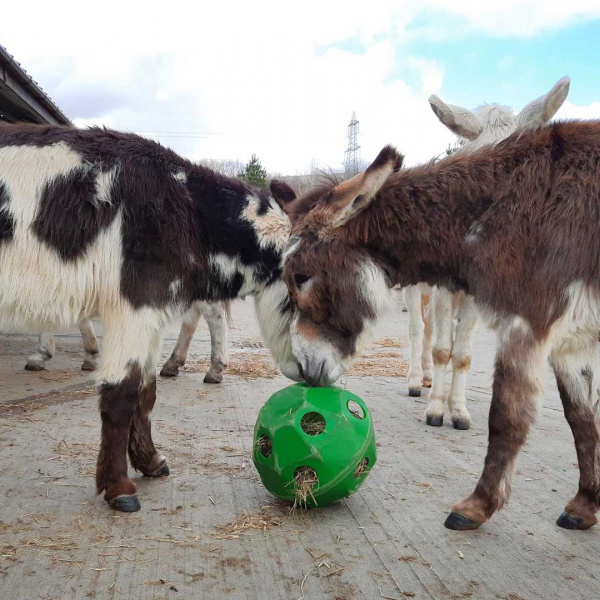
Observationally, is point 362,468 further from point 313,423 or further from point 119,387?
point 119,387

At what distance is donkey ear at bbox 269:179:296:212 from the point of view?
4.16m

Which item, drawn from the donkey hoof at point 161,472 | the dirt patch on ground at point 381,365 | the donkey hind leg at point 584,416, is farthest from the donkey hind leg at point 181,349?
the donkey hind leg at point 584,416

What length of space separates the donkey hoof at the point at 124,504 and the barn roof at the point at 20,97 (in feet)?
18.7

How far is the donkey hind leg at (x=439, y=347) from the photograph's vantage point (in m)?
5.42

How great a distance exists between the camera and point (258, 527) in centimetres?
317

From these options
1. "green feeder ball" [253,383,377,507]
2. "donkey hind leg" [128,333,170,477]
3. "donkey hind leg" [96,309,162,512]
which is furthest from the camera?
"donkey hind leg" [128,333,170,477]

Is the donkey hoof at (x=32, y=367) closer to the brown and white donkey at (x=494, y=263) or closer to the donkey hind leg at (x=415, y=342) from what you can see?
the donkey hind leg at (x=415, y=342)

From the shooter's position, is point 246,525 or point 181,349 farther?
point 181,349

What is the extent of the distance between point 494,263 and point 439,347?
2667 mm

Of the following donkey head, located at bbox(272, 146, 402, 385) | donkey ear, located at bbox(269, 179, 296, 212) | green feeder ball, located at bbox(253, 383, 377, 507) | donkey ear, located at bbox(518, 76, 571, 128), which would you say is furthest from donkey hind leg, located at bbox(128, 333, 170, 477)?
donkey ear, located at bbox(518, 76, 571, 128)

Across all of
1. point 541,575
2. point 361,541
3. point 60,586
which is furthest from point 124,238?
point 541,575

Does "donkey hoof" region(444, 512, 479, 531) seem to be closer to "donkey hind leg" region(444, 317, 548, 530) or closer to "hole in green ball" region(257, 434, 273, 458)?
"donkey hind leg" region(444, 317, 548, 530)

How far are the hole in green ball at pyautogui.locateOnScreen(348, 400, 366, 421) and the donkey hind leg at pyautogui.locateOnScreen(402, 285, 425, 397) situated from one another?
2988mm

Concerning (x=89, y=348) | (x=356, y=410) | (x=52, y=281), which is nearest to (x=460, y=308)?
(x=356, y=410)
